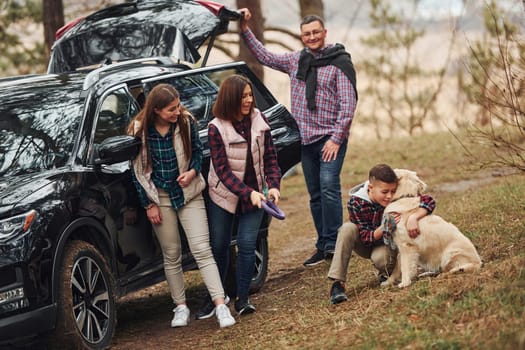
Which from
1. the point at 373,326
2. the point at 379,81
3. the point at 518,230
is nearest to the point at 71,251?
the point at 373,326

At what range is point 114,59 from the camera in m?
8.27

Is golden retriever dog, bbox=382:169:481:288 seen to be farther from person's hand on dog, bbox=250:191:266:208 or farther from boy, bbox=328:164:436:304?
person's hand on dog, bbox=250:191:266:208

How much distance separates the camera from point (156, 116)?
6.46m

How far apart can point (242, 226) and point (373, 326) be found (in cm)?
164

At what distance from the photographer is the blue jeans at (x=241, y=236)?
6641 mm

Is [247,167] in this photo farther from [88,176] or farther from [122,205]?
[88,176]

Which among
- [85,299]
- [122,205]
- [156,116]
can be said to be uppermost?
[156,116]

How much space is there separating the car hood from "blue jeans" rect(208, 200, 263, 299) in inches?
75.0

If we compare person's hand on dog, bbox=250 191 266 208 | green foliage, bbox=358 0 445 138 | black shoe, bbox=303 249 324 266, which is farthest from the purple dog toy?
green foliage, bbox=358 0 445 138

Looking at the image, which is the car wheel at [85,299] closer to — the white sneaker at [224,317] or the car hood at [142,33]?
the white sneaker at [224,317]

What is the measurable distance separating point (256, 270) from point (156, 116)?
2.00 m

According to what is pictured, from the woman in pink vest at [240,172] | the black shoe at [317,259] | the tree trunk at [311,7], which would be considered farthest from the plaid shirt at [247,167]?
the tree trunk at [311,7]

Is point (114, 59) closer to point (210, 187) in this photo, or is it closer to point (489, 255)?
point (210, 187)

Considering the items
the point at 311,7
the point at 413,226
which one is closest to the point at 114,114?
the point at 413,226
